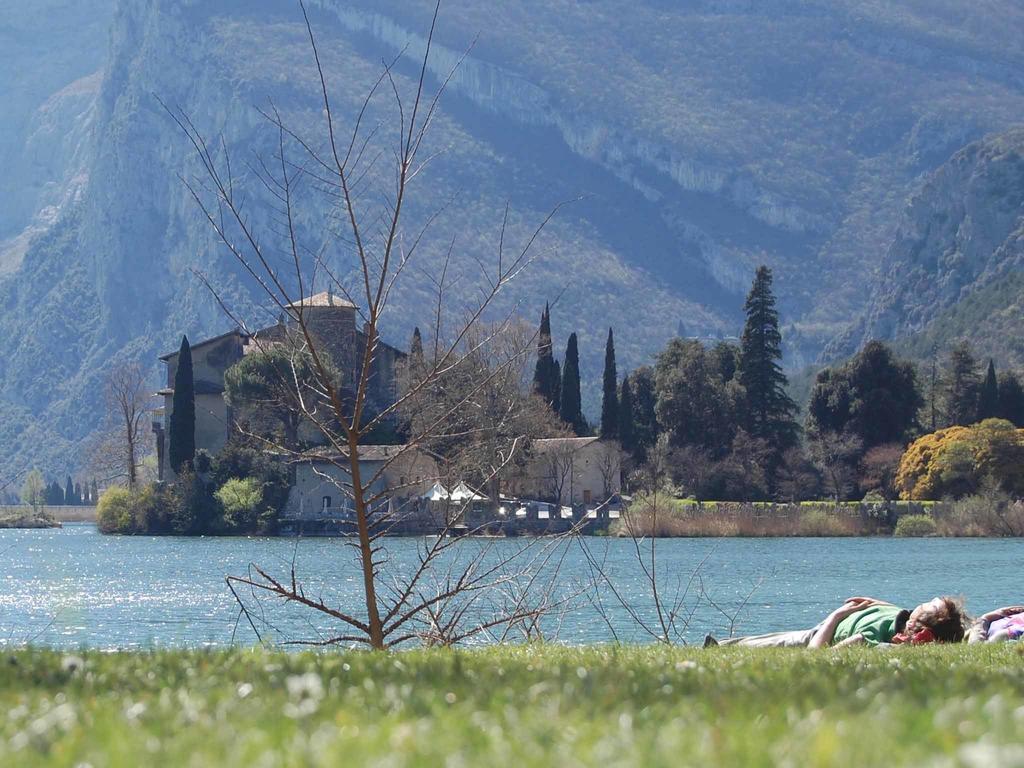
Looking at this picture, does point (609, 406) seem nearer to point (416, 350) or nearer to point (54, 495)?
point (416, 350)

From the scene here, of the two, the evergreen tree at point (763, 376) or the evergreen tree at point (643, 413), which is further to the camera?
the evergreen tree at point (643, 413)

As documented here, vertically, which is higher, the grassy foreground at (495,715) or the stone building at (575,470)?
the stone building at (575,470)

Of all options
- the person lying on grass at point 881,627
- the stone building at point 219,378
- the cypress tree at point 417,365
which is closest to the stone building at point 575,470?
the stone building at point 219,378

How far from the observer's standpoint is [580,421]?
75.5 m

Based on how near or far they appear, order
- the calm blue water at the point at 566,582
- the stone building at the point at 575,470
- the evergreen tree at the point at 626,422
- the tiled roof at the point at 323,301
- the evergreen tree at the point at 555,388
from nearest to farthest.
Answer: the tiled roof at the point at 323,301 → the calm blue water at the point at 566,582 → the stone building at the point at 575,470 → the evergreen tree at the point at 555,388 → the evergreen tree at the point at 626,422

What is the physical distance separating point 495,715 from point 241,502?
6453cm

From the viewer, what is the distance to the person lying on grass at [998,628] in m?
11.3

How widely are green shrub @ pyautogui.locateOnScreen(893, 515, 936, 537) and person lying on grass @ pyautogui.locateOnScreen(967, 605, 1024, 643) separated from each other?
1992 inches

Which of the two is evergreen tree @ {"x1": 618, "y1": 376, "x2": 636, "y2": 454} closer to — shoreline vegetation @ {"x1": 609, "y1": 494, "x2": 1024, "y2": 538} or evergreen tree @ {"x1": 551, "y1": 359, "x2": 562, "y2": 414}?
evergreen tree @ {"x1": 551, "y1": 359, "x2": 562, "y2": 414}

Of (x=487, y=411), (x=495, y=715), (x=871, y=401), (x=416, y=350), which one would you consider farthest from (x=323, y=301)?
(x=495, y=715)

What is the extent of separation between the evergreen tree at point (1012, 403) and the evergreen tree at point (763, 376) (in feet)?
32.0

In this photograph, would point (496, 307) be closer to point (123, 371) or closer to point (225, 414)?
point (123, 371)

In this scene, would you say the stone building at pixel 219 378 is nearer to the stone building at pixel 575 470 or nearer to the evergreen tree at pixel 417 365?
the stone building at pixel 575 470

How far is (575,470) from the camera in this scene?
70.6 m
